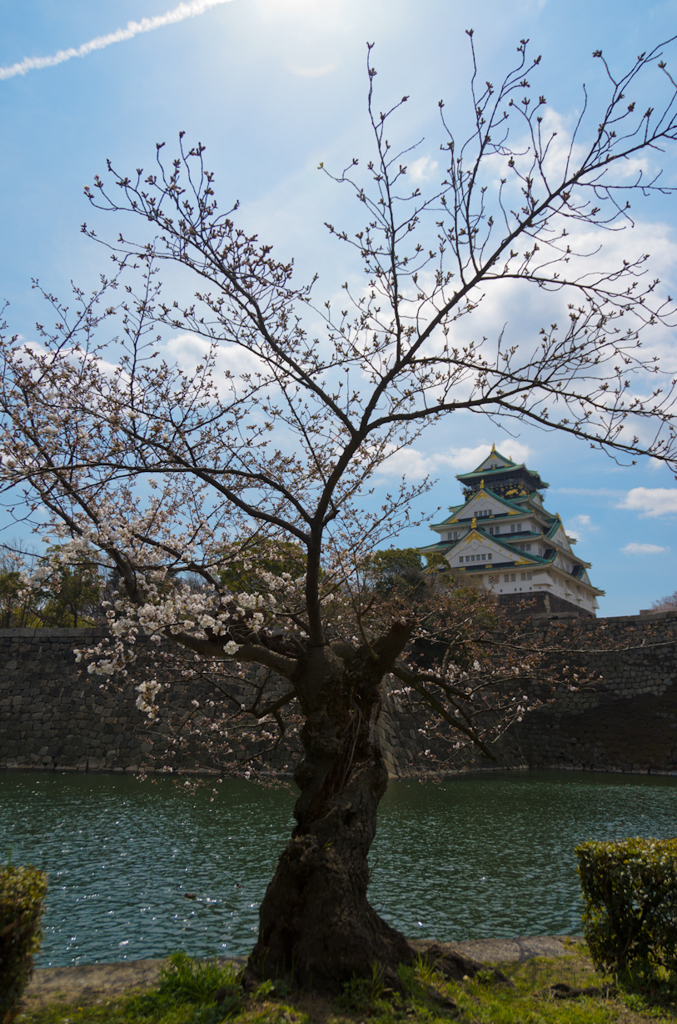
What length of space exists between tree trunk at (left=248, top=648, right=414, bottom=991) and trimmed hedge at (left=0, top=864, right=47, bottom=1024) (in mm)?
1073

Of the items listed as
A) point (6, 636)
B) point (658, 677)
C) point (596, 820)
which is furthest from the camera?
point (658, 677)

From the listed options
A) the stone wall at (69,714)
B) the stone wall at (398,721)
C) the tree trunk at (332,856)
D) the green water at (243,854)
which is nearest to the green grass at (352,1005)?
the tree trunk at (332,856)

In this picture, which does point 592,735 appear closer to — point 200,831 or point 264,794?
point 264,794

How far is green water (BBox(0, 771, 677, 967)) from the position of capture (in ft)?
16.2

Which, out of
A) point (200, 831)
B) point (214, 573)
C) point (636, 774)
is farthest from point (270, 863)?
point (636, 774)

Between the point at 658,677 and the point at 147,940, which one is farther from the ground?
the point at 658,677

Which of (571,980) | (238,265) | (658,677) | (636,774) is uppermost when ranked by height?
(238,265)

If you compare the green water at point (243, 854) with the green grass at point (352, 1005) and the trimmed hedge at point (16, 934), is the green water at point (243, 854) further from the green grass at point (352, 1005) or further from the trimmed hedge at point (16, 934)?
the trimmed hedge at point (16, 934)

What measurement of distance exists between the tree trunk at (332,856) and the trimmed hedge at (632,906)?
1.10 meters

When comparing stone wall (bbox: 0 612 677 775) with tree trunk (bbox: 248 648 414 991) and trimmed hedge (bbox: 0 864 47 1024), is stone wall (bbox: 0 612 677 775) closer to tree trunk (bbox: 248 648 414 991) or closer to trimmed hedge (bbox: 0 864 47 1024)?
tree trunk (bbox: 248 648 414 991)

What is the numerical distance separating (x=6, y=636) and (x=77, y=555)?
1377cm

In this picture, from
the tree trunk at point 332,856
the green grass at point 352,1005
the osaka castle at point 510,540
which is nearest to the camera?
the green grass at point 352,1005

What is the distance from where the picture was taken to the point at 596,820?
980cm

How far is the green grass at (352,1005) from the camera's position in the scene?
2.63m
